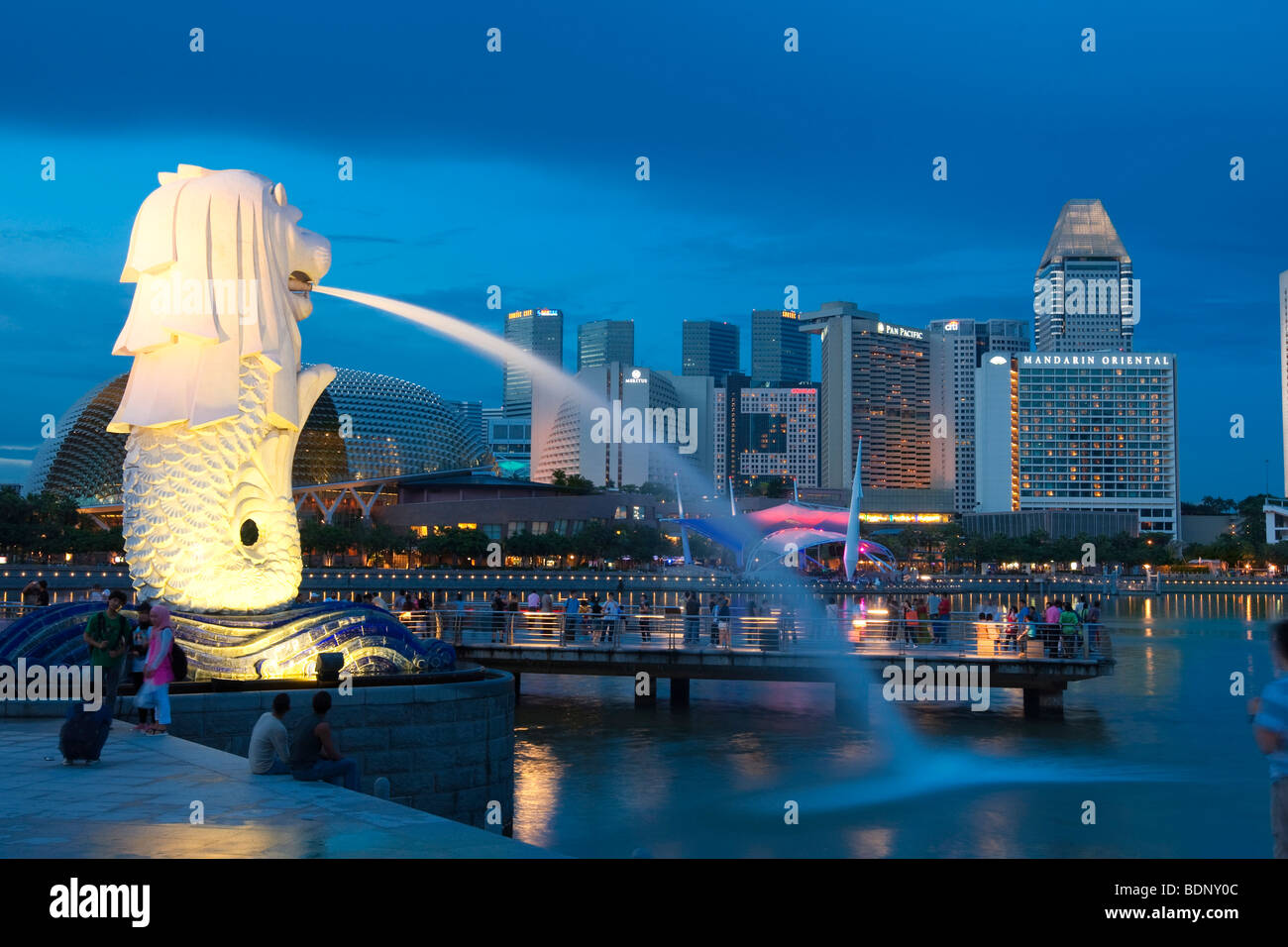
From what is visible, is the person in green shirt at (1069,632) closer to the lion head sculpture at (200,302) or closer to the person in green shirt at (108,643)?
the lion head sculpture at (200,302)

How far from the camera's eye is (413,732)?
13594 millimetres

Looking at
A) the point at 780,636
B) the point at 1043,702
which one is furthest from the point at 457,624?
the point at 1043,702

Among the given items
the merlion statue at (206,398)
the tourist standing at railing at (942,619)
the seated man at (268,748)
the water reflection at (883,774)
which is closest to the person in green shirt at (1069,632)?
the water reflection at (883,774)

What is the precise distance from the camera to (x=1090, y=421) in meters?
171

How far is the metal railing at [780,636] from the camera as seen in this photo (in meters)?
25.0

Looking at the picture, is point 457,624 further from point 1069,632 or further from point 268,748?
point 268,748

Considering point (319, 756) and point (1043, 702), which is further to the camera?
point (1043, 702)

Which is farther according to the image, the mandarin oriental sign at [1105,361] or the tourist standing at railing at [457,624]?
the mandarin oriental sign at [1105,361]

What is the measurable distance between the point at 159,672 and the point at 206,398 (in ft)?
16.0

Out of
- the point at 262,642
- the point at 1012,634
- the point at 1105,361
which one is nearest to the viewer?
the point at 262,642

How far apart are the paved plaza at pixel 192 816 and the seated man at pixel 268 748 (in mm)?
124

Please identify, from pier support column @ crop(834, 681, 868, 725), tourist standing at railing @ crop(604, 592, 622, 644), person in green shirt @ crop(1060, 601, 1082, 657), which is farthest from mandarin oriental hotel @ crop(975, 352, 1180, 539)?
pier support column @ crop(834, 681, 868, 725)
